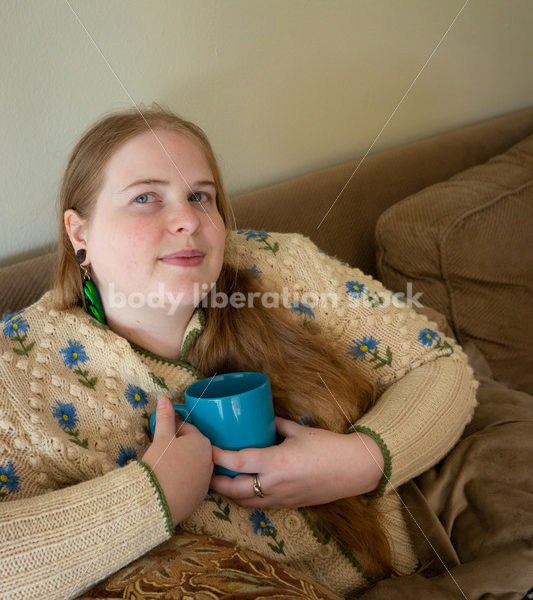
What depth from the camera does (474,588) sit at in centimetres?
78

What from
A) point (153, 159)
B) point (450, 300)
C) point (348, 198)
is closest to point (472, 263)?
point (450, 300)

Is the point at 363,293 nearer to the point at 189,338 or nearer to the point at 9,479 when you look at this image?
the point at 189,338

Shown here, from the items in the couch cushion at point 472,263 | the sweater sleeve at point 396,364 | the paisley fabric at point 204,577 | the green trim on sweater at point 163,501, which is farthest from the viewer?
the couch cushion at point 472,263

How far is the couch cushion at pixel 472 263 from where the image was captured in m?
1.38

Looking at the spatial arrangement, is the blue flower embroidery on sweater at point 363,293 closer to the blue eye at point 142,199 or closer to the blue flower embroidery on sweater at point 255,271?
the blue flower embroidery on sweater at point 255,271

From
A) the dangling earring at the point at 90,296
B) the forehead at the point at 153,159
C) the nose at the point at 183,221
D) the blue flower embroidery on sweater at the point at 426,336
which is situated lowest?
the blue flower embroidery on sweater at the point at 426,336

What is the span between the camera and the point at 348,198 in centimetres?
142

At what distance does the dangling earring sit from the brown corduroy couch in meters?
0.13

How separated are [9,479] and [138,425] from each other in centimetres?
20

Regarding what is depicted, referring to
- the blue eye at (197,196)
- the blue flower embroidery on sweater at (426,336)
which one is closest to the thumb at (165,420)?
the blue eye at (197,196)

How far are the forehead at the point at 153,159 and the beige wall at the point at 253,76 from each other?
10.2 inches

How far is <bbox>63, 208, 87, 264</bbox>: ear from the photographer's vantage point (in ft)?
3.15

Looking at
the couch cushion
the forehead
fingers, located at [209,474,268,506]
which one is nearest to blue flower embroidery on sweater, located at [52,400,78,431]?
fingers, located at [209,474,268,506]

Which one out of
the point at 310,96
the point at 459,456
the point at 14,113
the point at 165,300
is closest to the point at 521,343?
the point at 459,456
